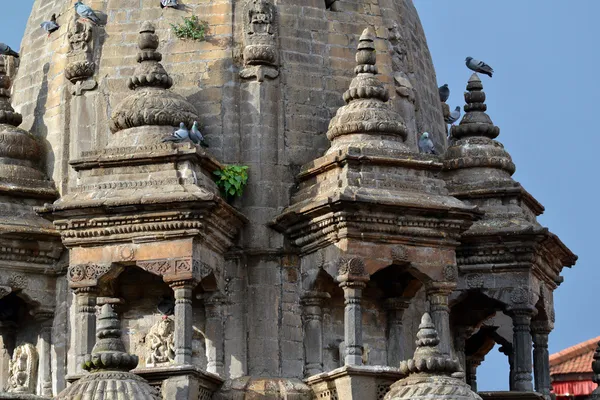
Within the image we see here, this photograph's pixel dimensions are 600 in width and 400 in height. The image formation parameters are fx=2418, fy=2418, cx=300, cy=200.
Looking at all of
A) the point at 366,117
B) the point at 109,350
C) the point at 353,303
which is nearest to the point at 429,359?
the point at 353,303

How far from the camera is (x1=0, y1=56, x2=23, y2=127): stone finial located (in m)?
39.4

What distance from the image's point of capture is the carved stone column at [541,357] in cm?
3988

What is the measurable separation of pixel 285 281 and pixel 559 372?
1731cm

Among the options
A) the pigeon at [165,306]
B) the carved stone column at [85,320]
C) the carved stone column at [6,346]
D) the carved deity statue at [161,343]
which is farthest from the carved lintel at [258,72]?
the carved stone column at [6,346]

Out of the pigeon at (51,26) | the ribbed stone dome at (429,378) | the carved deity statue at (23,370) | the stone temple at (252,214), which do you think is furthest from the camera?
the pigeon at (51,26)

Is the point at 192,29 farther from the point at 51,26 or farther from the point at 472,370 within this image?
the point at 472,370

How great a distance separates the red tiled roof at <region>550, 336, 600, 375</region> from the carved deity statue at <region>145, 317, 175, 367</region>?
59.9 feet

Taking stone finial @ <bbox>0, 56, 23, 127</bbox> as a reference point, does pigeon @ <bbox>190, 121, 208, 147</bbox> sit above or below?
below

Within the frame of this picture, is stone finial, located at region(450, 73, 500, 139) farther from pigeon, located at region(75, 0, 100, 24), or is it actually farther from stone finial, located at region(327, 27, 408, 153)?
pigeon, located at region(75, 0, 100, 24)

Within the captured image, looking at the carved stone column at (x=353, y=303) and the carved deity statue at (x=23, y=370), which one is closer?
the carved stone column at (x=353, y=303)

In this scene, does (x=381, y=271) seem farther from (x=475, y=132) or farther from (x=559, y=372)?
(x=559, y=372)

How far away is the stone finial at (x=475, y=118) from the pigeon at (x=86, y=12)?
250 inches

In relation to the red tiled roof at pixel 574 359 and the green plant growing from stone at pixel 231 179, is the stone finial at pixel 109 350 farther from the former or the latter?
the red tiled roof at pixel 574 359

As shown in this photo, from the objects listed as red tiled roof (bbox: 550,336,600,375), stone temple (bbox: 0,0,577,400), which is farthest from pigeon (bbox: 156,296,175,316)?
red tiled roof (bbox: 550,336,600,375)
